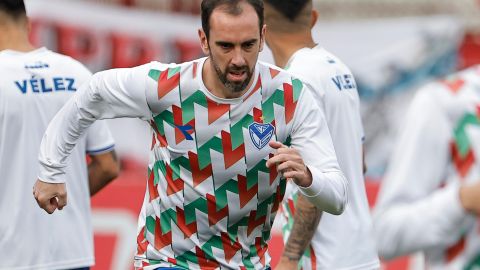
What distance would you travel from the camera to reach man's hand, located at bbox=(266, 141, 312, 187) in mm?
5070

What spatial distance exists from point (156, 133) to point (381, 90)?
11712 millimetres

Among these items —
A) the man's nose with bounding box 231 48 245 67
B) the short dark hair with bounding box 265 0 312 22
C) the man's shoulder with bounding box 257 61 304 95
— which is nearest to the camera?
the man's nose with bounding box 231 48 245 67

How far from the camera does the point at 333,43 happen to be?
17203mm

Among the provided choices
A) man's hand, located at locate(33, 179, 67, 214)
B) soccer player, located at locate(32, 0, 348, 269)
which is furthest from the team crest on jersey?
man's hand, located at locate(33, 179, 67, 214)

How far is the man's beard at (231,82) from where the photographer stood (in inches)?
213

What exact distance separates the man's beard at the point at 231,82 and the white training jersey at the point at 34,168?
139cm

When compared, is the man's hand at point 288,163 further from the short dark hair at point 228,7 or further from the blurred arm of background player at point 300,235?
the blurred arm of background player at point 300,235

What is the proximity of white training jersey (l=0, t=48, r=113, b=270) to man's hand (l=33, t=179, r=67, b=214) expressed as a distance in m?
0.78

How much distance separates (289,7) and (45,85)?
50.3 inches

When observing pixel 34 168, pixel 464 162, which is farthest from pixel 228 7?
pixel 34 168

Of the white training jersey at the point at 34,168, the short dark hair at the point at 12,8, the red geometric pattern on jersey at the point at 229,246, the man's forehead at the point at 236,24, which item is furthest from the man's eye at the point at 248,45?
the short dark hair at the point at 12,8

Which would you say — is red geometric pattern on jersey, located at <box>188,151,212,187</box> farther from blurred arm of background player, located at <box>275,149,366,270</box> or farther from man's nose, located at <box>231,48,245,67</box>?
blurred arm of background player, located at <box>275,149,366,270</box>

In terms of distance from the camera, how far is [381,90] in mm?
17312

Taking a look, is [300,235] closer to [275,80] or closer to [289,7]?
[275,80]
